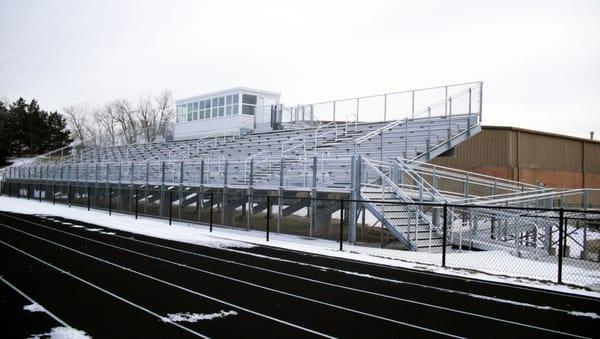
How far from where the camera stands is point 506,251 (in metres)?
16.4

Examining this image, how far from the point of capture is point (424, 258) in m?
14.1

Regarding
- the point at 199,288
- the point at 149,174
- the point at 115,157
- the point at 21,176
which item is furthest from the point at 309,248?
the point at 21,176

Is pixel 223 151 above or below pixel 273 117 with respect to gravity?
below

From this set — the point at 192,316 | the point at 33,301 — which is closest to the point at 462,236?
the point at 192,316

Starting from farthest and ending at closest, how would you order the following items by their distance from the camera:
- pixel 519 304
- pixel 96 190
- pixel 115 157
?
pixel 115 157, pixel 96 190, pixel 519 304

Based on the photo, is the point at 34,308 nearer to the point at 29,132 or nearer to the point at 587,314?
the point at 587,314

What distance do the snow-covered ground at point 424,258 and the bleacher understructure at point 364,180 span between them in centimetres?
93

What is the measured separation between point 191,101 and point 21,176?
17883 millimetres

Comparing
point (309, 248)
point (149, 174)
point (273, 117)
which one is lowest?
point (309, 248)

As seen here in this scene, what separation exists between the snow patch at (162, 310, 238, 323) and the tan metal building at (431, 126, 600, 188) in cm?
3224

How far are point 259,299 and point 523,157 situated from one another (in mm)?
36102

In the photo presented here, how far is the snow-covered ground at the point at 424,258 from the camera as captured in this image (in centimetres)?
1134

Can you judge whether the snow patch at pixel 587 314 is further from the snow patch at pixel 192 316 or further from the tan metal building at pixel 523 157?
the tan metal building at pixel 523 157

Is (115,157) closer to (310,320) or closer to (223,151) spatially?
(223,151)
